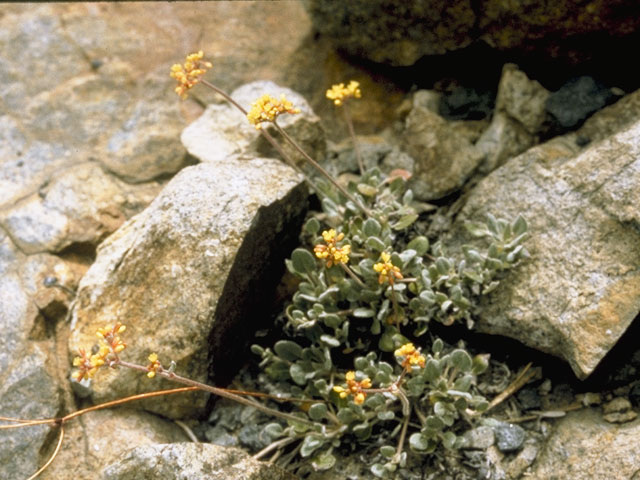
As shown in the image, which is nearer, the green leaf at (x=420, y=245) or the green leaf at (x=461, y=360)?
the green leaf at (x=461, y=360)

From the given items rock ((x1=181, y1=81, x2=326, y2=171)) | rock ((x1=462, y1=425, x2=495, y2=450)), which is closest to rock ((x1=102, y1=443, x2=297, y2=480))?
rock ((x1=462, y1=425, x2=495, y2=450))

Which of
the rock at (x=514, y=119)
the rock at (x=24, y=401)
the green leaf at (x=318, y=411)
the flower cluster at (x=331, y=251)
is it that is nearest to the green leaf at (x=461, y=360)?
the green leaf at (x=318, y=411)

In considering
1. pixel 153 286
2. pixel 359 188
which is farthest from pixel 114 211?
pixel 359 188

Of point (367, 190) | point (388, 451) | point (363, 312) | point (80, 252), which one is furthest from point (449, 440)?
point (80, 252)

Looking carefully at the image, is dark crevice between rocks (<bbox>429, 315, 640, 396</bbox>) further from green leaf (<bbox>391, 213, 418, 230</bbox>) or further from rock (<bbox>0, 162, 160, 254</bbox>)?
rock (<bbox>0, 162, 160, 254</bbox>)

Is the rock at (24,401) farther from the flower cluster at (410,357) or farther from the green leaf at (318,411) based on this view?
the flower cluster at (410,357)

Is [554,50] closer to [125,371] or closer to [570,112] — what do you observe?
[570,112]
